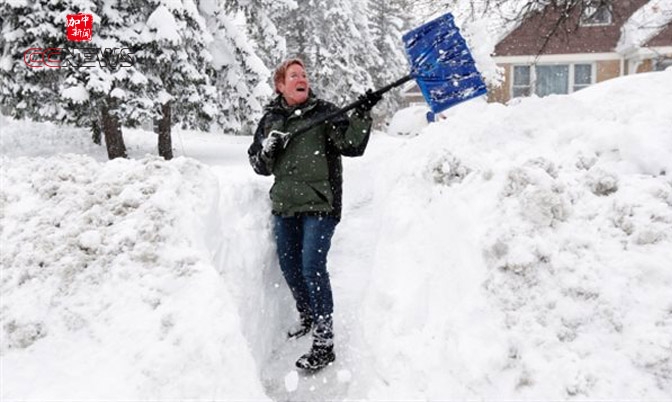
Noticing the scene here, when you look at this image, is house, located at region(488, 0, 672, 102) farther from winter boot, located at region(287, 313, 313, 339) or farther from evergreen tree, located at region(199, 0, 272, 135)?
winter boot, located at region(287, 313, 313, 339)

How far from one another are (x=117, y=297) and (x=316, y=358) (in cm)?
129

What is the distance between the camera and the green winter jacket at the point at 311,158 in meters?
3.18

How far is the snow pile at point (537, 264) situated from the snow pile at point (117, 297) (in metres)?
1.02

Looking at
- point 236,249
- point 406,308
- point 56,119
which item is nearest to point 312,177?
point 236,249

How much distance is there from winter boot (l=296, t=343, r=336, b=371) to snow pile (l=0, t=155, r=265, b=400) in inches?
21.4

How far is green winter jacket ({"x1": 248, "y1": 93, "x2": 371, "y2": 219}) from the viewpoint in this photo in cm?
318

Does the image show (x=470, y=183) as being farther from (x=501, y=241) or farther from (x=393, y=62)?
(x=393, y=62)

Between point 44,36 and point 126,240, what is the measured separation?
752 centimetres

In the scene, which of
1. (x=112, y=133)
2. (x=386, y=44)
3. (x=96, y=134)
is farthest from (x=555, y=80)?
(x=112, y=133)

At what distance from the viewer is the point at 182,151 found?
1294 cm

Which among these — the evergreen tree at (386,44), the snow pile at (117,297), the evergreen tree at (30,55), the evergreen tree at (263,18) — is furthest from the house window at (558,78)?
the snow pile at (117,297)

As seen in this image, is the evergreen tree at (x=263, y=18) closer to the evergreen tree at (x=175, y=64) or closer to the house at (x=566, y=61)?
the evergreen tree at (x=175, y=64)

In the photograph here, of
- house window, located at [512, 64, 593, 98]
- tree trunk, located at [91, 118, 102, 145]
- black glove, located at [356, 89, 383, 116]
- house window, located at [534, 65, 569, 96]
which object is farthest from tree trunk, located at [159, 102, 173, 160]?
house window, located at [534, 65, 569, 96]

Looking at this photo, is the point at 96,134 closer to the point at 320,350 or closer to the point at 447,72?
the point at 447,72
